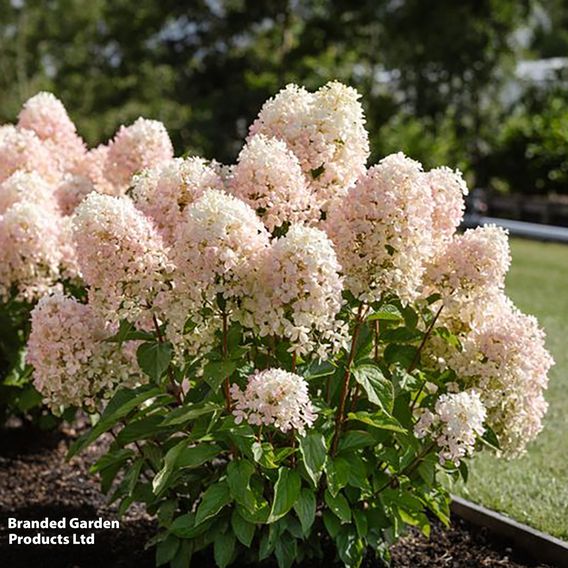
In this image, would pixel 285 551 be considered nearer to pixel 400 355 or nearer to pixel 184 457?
pixel 184 457

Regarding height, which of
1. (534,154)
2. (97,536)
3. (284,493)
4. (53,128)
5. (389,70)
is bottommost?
(534,154)

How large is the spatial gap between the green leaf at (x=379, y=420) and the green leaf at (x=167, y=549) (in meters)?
0.78

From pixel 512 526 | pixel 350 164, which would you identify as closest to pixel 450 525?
pixel 512 526

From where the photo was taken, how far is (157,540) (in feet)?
11.8

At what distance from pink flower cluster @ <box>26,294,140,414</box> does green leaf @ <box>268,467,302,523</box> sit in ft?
2.27

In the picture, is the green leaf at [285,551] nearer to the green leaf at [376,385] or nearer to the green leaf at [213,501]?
the green leaf at [213,501]

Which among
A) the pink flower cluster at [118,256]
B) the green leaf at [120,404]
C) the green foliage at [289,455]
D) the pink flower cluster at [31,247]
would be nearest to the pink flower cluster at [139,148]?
the pink flower cluster at [31,247]

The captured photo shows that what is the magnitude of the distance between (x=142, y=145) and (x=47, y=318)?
1555 millimetres

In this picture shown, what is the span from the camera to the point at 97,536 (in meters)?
4.21

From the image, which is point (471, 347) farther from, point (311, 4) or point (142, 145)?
point (311, 4)

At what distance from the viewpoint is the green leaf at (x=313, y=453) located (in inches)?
123

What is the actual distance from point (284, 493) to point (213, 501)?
0.23 meters

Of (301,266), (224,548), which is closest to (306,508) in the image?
(224,548)

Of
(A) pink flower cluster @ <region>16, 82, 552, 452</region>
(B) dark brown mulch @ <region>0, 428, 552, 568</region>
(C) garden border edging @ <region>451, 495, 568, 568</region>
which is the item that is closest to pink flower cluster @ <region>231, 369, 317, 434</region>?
(A) pink flower cluster @ <region>16, 82, 552, 452</region>
